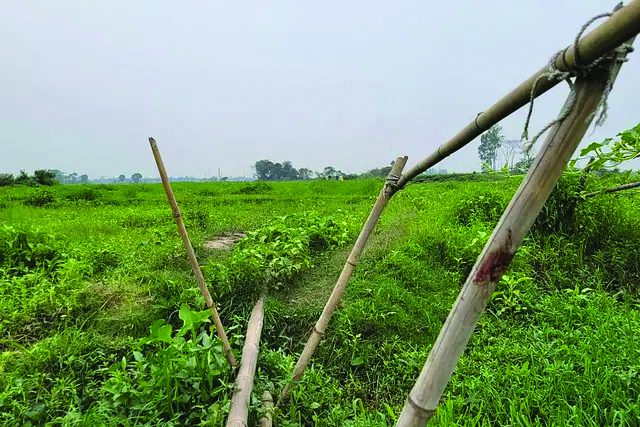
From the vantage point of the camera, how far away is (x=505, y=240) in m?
0.89

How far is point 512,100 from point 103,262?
13.1ft

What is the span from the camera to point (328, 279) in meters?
3.62

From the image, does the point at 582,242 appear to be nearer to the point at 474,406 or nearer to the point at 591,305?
the point at 591,305

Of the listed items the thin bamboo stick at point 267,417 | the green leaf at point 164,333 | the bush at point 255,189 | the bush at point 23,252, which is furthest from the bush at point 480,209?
the bush at point 255,189

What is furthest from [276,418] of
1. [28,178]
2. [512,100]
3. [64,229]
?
[28,178]

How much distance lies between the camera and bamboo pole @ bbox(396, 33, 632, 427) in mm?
787

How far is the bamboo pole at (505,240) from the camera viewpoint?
2.58 feet

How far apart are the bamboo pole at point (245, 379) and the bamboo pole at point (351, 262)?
210mm

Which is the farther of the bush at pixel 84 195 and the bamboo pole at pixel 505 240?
the bush at pixel 84 195

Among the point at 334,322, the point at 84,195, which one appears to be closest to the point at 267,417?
the point at 334,322

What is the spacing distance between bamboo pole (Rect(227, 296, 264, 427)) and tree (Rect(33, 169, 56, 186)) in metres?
17.1

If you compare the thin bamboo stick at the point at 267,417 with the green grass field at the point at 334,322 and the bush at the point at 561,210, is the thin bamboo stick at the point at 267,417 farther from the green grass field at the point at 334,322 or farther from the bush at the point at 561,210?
the bush at the point at 561,210

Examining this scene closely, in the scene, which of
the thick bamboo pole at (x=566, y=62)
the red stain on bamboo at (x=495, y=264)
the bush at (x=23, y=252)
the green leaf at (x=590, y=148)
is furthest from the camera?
the bush at (x=23, y=252)

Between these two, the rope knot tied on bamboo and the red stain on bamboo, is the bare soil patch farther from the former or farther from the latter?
the rope knot tied on bamboo
